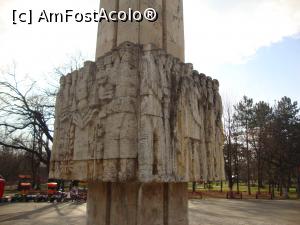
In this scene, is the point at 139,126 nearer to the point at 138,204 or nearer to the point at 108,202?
the point at 138,204

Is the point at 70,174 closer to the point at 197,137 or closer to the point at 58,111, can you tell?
the point at 58,111

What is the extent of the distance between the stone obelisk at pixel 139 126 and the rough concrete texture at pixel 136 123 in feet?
0.04

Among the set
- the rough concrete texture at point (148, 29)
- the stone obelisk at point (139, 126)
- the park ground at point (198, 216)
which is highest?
the rough concrete texture at point (148, 29)

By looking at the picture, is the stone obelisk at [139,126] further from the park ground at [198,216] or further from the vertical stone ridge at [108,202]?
the park ground at [198,216]

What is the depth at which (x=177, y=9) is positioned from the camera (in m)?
4.76

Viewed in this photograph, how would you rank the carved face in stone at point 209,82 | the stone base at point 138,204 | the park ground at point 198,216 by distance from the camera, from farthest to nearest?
the park ground at point 198,216
the carved face in stone at point 209,82
the stone base at point 138,204

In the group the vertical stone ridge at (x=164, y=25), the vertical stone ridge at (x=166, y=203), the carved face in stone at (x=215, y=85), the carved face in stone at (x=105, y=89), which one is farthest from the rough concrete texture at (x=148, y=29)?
the vertical stone ridge at (x=166, y=203)

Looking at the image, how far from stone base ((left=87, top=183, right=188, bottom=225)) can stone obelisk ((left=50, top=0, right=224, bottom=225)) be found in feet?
0.04

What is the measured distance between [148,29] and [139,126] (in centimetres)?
178

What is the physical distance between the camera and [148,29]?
4.23 metres

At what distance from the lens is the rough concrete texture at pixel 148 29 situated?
13.8 feet

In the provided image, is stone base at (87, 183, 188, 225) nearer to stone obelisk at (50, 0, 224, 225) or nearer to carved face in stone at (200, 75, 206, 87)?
stone obelisk at (50, 0, 224, 225)

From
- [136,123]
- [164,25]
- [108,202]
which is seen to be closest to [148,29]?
[164,25]

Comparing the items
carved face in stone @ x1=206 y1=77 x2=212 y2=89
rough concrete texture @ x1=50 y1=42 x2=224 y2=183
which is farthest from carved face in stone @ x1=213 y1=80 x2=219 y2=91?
rough concrete texture @ x1=50 y1=42 x2=224 y2=183
